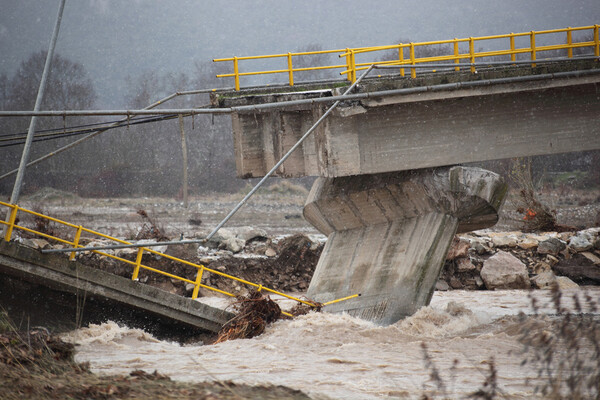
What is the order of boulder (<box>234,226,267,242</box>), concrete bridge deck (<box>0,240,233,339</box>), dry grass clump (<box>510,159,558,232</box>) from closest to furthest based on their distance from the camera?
1. concrete bridge deck (<box>0,240,233,339</box>)
2. boulder (<box>234,226,267,242</box>)
3. dry grass clump (<box>510,159,558,232</box>)

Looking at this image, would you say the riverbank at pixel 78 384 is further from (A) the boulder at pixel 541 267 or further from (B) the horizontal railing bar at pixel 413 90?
(A) the boulder at pixel 541 267

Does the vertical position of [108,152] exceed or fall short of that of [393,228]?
it exceeds it

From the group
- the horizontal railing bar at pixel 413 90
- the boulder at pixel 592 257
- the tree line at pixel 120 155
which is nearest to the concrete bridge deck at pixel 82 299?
the horizontal railing bar at pixel 413 90

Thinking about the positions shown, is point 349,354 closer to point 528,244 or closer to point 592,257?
point 528,244

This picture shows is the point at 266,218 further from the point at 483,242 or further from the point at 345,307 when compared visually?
the point at 345,307

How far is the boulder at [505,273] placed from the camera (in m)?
17.7

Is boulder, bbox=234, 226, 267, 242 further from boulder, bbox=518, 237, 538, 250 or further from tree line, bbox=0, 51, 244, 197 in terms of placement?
tree line, bbox=0, 51, 244, 197

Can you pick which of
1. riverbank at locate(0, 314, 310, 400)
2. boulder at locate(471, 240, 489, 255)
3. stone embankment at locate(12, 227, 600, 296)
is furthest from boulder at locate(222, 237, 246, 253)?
riverbank at locate(0, 314, 310, 400)

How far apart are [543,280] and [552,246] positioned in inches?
69.7

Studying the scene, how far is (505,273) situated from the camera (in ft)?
58.7

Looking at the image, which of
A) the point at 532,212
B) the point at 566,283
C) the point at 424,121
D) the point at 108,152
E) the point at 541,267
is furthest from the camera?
the point at 108,152

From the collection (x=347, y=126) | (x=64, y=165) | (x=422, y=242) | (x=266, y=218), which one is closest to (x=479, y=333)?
(x=422, y=242)

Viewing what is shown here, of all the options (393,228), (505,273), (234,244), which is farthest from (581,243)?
(234,244)

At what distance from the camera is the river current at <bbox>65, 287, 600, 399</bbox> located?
7.59 m
